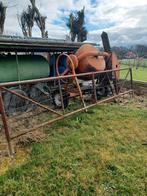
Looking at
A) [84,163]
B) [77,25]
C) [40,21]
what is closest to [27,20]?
[40,21]

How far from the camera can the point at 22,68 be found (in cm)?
742

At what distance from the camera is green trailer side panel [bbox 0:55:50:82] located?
6.85 metres

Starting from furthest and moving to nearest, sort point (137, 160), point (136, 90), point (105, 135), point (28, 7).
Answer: point (28, 7) → point (136, 90) → point (105, 135) → point (137, 160)

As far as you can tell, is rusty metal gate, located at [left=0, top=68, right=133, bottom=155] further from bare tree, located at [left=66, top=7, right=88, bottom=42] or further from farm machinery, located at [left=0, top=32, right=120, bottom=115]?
→ bare tree, located at [left=66, top=7, right=88, bottom=42]

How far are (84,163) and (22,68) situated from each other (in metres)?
5.08

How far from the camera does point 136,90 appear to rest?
369 inches

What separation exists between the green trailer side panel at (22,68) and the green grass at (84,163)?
3002 millimetres

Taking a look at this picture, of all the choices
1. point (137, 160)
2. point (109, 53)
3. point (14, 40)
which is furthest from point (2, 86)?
point (109, 53)

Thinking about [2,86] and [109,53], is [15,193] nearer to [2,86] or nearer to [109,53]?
[2,86]

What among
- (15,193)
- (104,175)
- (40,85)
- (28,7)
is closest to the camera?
(15,193)

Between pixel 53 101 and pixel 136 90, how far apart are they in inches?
171

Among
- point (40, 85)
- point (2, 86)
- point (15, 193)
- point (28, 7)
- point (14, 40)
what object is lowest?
point (15, 193)

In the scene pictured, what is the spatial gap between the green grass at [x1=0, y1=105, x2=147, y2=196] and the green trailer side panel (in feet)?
9.85

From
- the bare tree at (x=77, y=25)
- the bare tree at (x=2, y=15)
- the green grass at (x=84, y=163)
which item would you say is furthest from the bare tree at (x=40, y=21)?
the green grass at (x=84, y=163)
